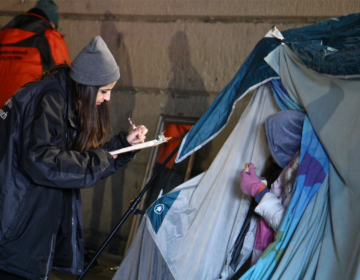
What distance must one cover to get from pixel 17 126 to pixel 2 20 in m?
2.86

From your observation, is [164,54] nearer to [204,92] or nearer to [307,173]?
[204,92]

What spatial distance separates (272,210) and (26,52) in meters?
2.20

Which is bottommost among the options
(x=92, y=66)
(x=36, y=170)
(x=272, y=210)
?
(x=272, y=210)

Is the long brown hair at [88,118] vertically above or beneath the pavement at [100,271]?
above

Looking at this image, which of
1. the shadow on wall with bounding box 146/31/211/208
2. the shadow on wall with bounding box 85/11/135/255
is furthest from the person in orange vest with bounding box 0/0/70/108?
the shadow on wall with bounding box 146/31/211/208

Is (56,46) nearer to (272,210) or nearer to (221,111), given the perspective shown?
(221,111)

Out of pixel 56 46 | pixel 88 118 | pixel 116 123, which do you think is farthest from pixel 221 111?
pixel 116 123

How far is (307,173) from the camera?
1741 mm

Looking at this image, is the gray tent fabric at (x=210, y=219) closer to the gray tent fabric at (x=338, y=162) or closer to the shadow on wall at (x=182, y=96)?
the gray tent fabric at (x=338, y=162)

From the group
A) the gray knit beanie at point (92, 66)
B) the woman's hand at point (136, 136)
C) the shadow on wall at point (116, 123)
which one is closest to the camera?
the gray knit beanie at point (92, 66)

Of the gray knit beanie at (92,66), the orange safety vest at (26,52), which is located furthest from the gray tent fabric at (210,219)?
the orange safety vest at (26,52)

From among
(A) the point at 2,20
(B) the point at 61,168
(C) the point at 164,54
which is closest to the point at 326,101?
(B) the point at 61,168

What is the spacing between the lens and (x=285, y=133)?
1.90 meters

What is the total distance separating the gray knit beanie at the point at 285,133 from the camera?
1.88 metres
